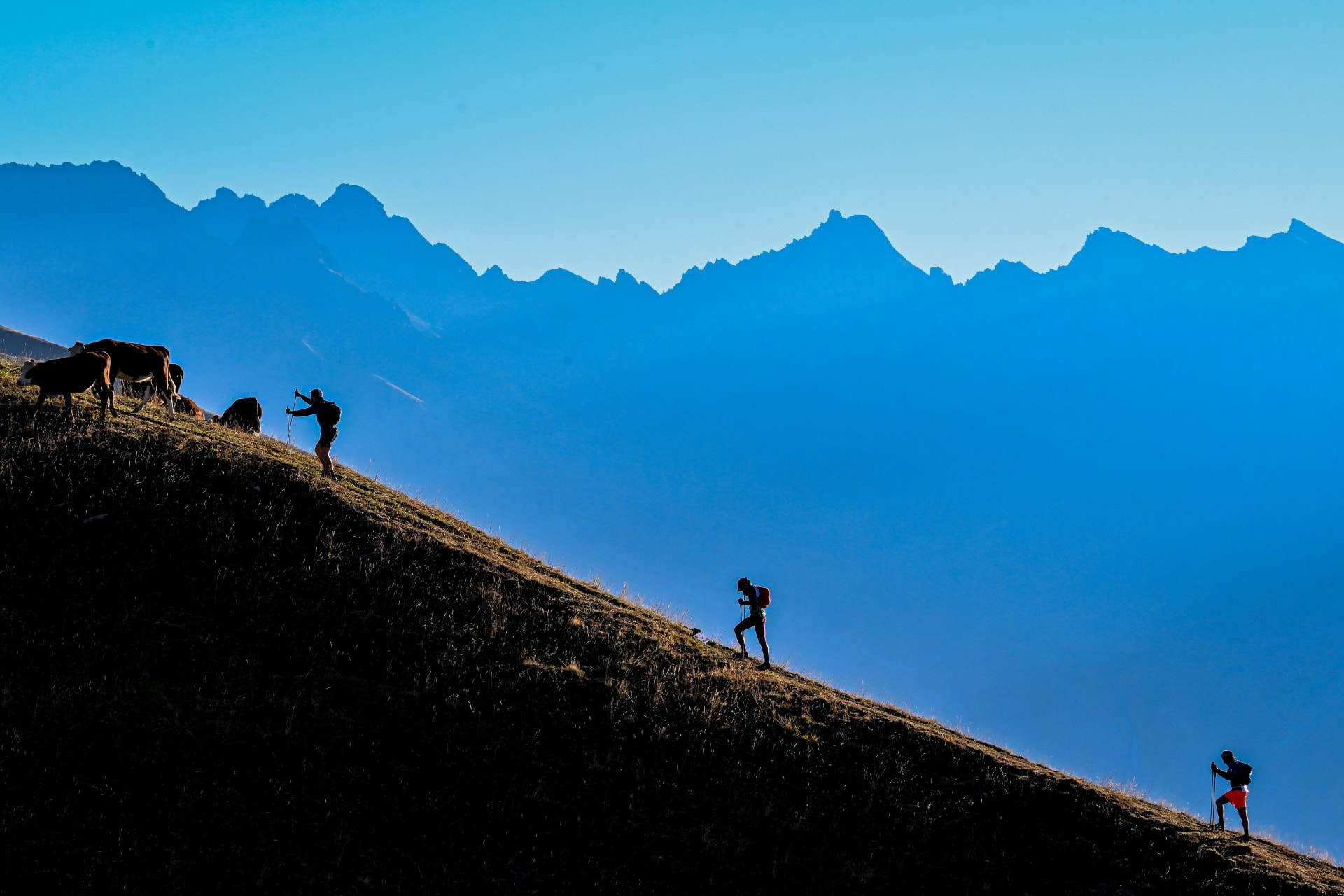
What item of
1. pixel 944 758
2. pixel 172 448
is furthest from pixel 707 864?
pixel 172 448

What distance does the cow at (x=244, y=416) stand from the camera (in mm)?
30209

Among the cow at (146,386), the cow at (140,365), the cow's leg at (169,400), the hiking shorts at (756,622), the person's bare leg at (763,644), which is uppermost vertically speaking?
the cow at (146,386)

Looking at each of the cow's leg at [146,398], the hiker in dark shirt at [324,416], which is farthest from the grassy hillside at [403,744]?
the cow's leg at [146,398]

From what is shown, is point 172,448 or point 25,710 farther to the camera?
point 172,448

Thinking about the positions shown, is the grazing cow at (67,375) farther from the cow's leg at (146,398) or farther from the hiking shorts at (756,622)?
the hiking shorts at (756,622)

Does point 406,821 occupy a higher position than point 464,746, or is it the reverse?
point 464,746

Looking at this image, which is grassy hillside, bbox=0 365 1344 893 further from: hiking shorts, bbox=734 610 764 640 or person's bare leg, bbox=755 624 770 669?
hiking shorts, bbox=734 610 764 640

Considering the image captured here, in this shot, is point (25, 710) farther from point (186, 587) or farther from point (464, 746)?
point (464, 746)

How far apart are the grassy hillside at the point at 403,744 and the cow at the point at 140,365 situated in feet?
8.96

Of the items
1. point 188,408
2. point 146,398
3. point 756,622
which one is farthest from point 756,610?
point 188,408

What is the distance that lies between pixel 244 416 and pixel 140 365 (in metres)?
7.43

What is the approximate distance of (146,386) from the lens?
2538 cm

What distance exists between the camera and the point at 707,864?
1305 centimetres

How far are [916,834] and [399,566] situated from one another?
1190 centimetres
